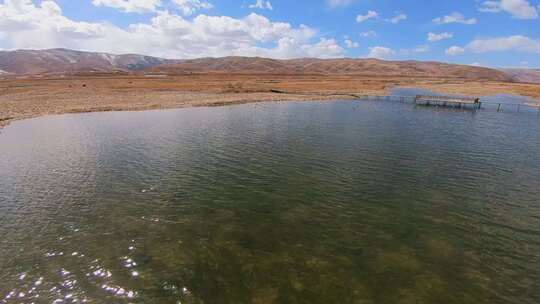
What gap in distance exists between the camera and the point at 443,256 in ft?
53.1

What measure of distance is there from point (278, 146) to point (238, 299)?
82.0 feet

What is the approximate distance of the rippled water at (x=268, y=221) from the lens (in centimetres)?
1397

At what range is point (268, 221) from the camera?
19641 millimetres

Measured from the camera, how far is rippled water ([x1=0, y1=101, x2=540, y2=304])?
45.8ft

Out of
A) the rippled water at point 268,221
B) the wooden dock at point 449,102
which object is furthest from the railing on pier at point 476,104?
the rippled water at point 268,221

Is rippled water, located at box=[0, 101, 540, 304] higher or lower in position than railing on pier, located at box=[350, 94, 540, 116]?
lower

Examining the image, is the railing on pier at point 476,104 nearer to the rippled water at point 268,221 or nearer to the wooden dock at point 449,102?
the wooden dock at point 449,102

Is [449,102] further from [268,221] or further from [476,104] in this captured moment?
[268,221]

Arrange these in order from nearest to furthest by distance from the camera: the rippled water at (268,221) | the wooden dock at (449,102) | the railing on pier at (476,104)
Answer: the rippled water at (268,221)
the railing on pier at (476,104)
the wooden dock at (449,102)

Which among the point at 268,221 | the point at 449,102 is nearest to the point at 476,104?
the point at 449,102

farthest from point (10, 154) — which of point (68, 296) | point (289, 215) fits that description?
point (289, 215)

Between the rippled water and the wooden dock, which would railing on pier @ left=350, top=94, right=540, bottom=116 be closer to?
the wooden dock

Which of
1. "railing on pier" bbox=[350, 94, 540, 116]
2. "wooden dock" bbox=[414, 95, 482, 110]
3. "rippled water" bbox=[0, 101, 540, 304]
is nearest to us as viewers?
"rippled water" bbox=[0, 101, 540, 304]

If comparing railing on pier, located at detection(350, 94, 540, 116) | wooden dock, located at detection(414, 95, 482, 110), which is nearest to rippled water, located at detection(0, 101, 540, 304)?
railing on pier, located at detection(350, 94, 540, 116)
